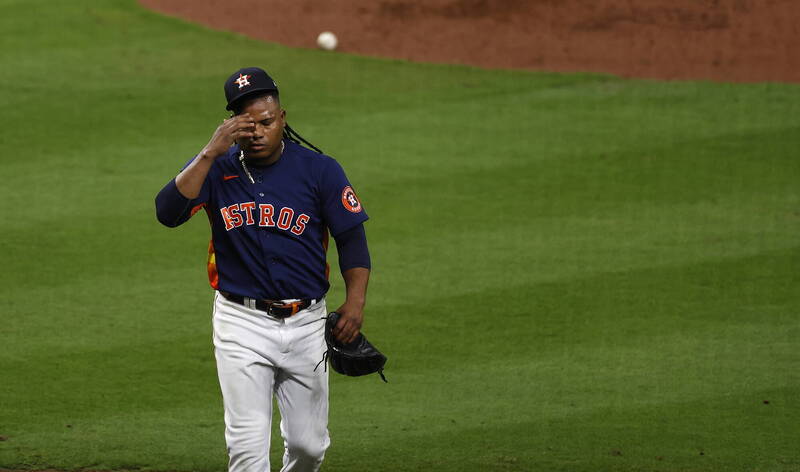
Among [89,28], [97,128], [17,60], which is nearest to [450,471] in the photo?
[97,128]

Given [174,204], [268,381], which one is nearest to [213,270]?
[174,204]

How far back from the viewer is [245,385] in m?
5.20

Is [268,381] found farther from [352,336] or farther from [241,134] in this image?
[241,134]

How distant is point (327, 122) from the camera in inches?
526

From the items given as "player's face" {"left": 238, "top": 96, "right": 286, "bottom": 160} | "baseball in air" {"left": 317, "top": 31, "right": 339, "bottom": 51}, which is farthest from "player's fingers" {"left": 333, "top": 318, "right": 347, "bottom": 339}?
"baseball in air" {"left": 317, "top": 31, "right": 339, "bottom": 51}

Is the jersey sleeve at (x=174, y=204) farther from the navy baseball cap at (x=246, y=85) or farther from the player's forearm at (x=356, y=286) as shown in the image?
the player's forearm at (x=356, y=286)

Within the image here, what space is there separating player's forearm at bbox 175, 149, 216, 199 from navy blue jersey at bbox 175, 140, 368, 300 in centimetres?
10

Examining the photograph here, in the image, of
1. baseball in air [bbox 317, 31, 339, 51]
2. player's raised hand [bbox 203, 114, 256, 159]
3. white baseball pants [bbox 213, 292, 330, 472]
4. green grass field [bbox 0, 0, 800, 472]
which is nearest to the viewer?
player's raised hand [bbox 203, 114, 256, 159]

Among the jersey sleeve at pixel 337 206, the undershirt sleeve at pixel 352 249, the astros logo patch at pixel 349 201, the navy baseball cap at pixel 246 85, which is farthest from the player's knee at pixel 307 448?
the navy baseball cap at pixel 246 85

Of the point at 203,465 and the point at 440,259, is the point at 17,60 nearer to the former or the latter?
the point at 440,259

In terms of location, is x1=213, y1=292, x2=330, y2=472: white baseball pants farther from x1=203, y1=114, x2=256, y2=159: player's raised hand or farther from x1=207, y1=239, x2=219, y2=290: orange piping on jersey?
x1=203, y1=114, x2=256, y2=159: player's raised hand

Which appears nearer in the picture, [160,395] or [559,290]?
[160,395]

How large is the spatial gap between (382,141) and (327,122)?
2.99 ft

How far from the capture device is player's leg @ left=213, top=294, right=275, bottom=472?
16.9 ft
